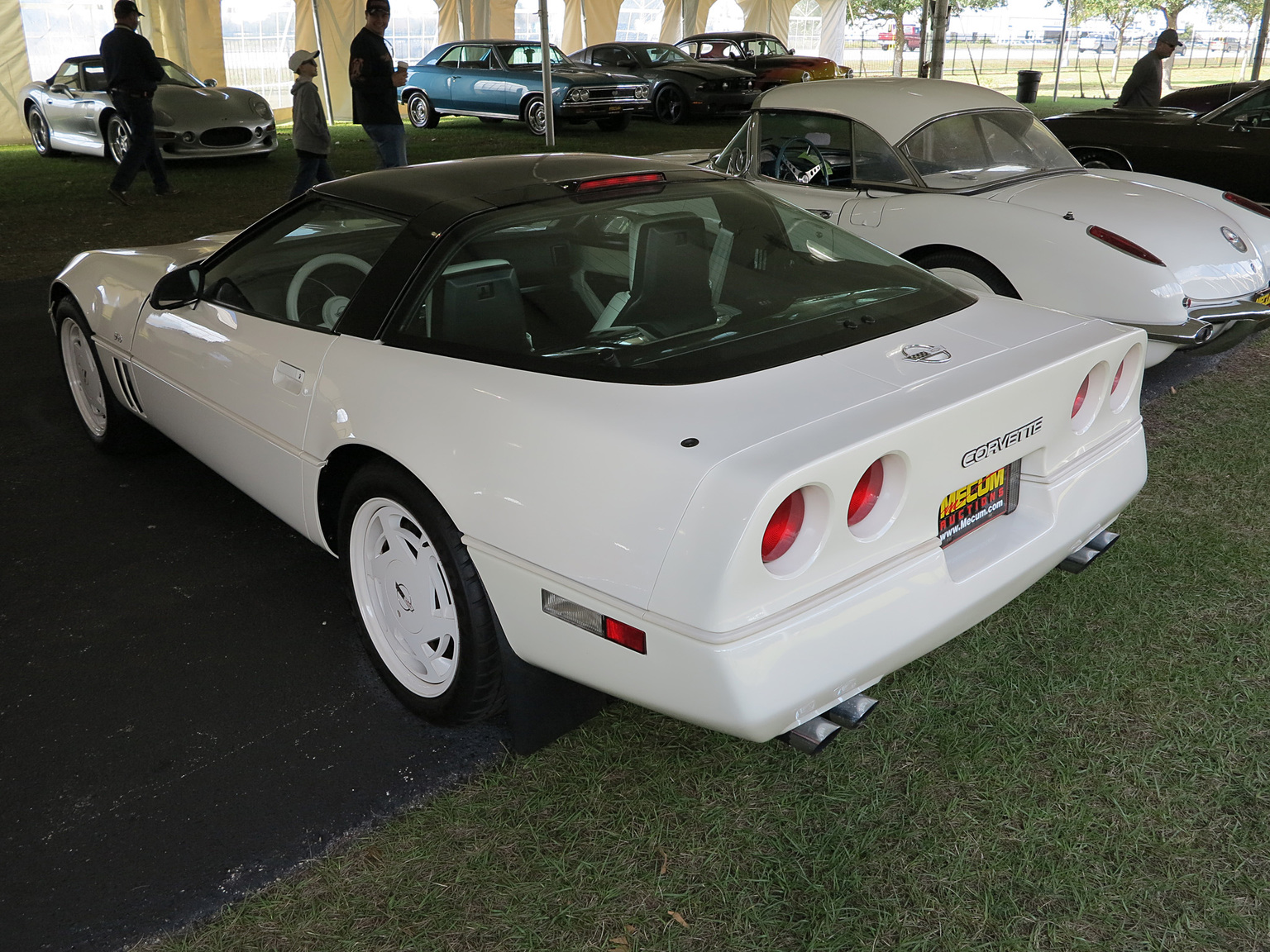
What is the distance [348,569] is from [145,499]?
1608mm

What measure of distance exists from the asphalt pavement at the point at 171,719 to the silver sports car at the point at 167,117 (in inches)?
379

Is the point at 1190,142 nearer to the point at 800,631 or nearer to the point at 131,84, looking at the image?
the point at 800,631

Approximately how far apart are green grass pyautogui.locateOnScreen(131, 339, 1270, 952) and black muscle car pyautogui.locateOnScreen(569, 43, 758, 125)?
1636 cm

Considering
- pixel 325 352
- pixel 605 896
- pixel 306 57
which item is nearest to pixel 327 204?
pixel 325 352

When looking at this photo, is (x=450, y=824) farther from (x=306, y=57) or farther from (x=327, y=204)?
(x=306, y=57)

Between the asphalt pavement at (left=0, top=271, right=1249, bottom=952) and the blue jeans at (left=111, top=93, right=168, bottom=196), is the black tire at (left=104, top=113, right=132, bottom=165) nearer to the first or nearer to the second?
the blue jeans at (left=111, top=93, right=168, bottom=196)

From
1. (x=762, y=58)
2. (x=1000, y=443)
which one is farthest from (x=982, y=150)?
(x=762, y=58)

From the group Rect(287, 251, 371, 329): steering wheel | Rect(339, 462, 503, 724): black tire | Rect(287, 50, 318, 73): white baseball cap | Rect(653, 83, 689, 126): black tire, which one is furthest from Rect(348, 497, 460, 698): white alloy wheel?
Rect(653, 83, 689, 126): black tire

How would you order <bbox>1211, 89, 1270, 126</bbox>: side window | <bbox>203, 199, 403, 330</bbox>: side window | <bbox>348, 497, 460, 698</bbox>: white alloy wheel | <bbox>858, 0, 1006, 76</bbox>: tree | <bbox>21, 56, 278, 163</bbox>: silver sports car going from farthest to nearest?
<bbox>858, 0, 1006, 76</bbox>: tree → <bbox>21, 56, 278, 163</bbox>: silver sports car → <bbox>1211, 89, 1270, 126</bbox>: side window → <bbox>203, 199, 403, 330</bbox>: side window → <bbox>348, 497, 460, 698</bbox>: white alloy wheel

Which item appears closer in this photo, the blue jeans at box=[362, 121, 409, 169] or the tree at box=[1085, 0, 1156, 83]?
the blue jeans at box=[362, 121, 409, 169]

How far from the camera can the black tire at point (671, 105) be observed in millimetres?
17875

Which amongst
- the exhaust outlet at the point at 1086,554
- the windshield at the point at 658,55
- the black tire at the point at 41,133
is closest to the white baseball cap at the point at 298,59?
the black tire at the point at 41,133

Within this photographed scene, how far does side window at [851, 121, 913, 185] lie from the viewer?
5.21 metres

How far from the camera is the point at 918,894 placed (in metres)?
2.00
